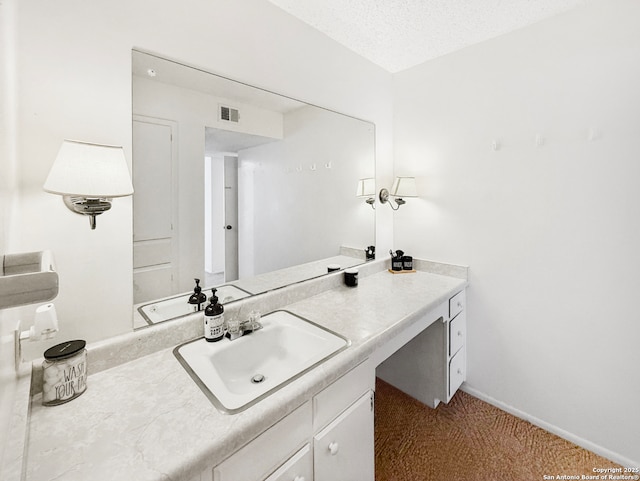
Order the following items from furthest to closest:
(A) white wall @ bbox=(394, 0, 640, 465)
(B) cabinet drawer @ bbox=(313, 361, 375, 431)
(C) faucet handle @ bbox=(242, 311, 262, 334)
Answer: (A) white wall @ bbox=(394, 0, 640, 465) → (C) faucet handle @ bbox=(242, 311, 262, 334) → (B) cabinet drawer @ bbox=(313, 361, 375, 431)

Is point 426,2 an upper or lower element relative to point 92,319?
upper

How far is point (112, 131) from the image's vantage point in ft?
3.30

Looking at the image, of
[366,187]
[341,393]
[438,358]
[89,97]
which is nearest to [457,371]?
[438,358]

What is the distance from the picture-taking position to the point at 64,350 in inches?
32.8

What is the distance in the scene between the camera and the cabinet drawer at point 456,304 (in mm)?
1848

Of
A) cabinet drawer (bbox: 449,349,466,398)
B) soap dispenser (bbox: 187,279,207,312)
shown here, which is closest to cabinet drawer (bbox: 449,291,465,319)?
cabinet drawer (bbox: 449,349,466,398)

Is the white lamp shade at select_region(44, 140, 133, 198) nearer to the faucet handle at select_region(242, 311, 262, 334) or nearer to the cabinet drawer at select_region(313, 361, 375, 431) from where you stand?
the faucet handle at select_region(242, 311, 262, 334)

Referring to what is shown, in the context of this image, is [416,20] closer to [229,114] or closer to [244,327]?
[229,114]

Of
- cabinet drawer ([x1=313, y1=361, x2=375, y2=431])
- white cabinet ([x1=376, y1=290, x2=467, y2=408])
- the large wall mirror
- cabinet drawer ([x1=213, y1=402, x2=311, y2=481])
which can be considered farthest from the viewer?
white cabinet ([x1=376, y1=290, x2=467, y2=408])

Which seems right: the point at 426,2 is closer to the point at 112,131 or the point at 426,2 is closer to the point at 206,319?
the point at 112,131

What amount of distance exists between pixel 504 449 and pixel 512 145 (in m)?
1.75

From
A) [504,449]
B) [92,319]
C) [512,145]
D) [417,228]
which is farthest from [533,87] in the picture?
[92,319]

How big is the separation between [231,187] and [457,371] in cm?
186

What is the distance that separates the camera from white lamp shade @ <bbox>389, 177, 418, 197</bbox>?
2.10 m
